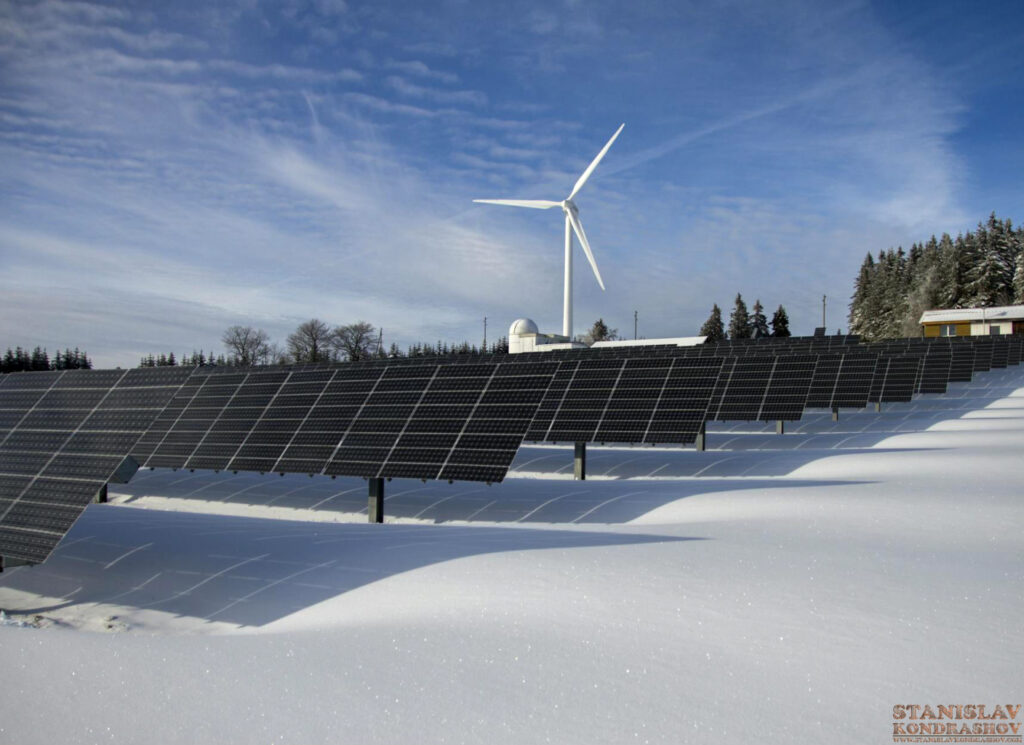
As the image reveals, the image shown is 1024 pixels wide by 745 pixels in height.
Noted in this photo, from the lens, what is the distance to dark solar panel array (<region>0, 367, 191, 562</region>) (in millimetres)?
11977

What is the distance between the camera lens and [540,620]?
8.59 m

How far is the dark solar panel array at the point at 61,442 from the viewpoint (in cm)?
1198

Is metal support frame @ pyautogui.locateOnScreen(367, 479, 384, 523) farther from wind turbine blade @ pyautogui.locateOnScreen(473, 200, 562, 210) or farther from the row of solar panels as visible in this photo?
wind turbine blade @ pyautogui.locateOnScreen(473, 200, 562, 210)

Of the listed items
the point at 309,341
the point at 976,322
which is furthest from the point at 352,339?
the point at 976,322

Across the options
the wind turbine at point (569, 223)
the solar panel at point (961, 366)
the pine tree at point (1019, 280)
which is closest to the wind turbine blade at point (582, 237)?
the wind turbine at point (569, 223)

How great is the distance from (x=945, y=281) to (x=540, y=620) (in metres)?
146

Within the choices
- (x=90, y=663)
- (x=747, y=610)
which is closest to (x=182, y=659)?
(x=90, y=663)

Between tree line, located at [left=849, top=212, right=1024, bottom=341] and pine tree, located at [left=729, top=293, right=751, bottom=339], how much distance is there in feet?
76.6

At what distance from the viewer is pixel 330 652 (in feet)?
25.8

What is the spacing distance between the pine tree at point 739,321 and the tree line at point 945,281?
919 inches

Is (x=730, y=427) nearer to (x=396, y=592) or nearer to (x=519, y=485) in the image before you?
(x=519, y=485)

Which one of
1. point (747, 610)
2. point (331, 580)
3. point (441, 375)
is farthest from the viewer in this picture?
point (441, 375)

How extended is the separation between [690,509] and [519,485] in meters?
5.79

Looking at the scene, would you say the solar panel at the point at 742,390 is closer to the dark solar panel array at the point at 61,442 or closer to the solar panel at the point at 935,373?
the solar panel at the point at 935,373
